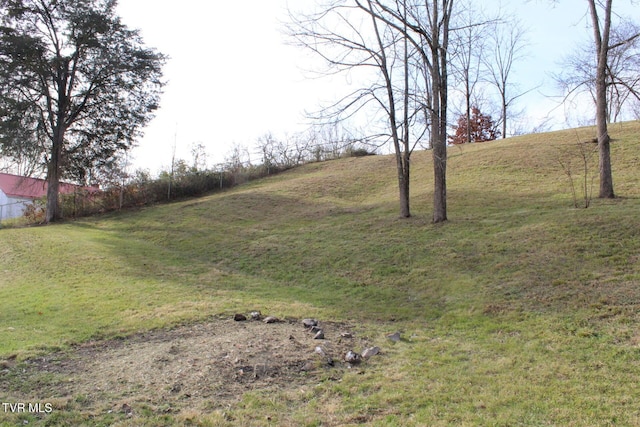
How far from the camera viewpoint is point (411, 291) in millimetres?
9430

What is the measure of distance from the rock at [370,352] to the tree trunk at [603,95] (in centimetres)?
1176

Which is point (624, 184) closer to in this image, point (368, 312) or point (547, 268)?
point (547, 268)

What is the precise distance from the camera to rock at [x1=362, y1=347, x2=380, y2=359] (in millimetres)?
5773

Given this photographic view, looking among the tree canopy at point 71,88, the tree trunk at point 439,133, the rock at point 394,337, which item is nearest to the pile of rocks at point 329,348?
the rock at point 394,337

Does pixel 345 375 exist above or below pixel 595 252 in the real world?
below

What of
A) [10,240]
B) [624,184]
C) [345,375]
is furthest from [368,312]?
[10,240]

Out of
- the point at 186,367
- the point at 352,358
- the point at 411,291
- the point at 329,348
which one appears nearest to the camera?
the point at 186,367

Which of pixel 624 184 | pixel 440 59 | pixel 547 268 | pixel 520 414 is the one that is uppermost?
pixel 440 59

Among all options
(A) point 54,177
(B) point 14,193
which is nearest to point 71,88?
(A) point 54,177

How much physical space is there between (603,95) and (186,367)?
14.6m

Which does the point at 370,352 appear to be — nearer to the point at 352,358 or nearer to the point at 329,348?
the point at 352,358

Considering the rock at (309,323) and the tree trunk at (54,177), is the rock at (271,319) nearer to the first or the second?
the rock at (309,323)

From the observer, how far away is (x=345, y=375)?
514 centimetres

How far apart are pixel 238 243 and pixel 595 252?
36.3 ft
